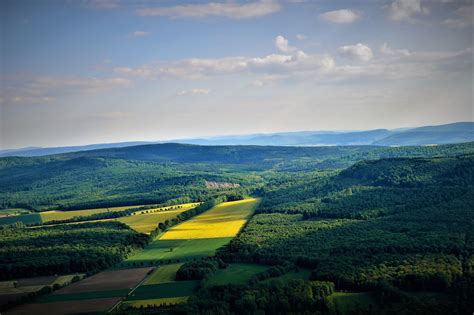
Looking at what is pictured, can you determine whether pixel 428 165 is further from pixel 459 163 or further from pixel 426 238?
pixel 426 238

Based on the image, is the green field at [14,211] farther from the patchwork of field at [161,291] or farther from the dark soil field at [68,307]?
the dark soil field at [68,307]

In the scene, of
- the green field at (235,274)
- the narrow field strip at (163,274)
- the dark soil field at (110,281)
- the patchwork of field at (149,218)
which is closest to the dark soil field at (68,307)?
the dark soil field at (110,281)

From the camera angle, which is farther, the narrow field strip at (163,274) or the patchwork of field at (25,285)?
the narrow field strip at (163,274)

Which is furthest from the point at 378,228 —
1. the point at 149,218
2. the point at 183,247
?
the point at 149,218

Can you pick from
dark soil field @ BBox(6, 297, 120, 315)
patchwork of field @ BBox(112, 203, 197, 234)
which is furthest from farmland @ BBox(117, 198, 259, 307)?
patchwork of field @ BBox(112, 203, 197, 234)

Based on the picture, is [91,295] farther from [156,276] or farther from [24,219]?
[24,219]

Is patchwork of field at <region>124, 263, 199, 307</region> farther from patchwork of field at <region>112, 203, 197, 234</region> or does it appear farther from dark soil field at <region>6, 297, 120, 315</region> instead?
patchwork of field at <region>112, 203, 197, 234</region>

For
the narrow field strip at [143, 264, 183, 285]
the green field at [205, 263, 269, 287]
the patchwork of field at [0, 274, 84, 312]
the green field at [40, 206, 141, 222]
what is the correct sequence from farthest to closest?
1. the green field at [40, 206, 141, 222]
2. the narrow field strip at [143, 264, 183, 285]
3. the green field at [205, 263, 269, 287]
4. the patchwork of field at [0, 274, 84, 312]
